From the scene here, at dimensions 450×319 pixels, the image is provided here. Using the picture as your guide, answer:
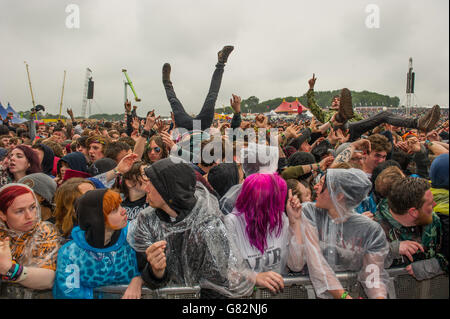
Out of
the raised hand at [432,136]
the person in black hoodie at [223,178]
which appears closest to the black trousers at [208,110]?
the person in black hoodie at [223,178]

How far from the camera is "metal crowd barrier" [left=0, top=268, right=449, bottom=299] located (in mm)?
1848

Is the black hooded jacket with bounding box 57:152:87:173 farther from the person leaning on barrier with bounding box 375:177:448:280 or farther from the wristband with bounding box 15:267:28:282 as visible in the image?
the person leaning on barrier with bounding box 375:177:448:280

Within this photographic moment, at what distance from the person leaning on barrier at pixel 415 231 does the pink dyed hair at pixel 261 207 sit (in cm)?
89

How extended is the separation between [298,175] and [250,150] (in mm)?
721

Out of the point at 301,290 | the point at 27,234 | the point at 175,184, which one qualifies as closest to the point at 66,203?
the point at 27,234

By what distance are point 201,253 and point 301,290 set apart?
0.76 meters

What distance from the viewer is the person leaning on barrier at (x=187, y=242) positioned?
1803mm

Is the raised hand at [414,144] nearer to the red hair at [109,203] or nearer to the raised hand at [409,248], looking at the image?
the raised hand at [409,248]

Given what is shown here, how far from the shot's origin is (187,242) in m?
1.84

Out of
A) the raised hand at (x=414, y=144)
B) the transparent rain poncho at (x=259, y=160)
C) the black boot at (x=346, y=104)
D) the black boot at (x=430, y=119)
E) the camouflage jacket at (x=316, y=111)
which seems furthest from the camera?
the camouflage jacket at (x=316, y=111)

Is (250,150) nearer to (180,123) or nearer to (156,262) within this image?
(156,262)

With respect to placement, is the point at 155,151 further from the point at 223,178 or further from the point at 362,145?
the point at 362,145

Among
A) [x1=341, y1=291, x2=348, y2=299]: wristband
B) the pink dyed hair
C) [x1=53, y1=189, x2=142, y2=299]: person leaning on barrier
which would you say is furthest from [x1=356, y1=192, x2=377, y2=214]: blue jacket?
[x1=53, y1=189, x2=142, y2=299]: person leaning on barrier

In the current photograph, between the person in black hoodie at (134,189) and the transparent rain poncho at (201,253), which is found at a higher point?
the person in black hoodie at (134,189)
